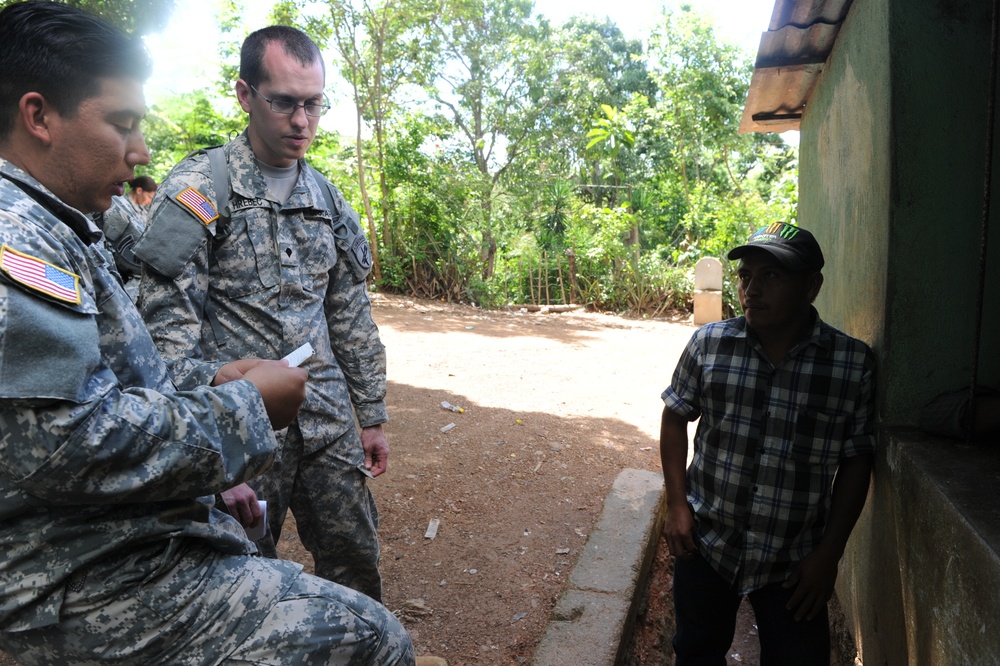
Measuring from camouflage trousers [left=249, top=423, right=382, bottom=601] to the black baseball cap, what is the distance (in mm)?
1346

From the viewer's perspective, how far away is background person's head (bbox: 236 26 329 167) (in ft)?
7.24

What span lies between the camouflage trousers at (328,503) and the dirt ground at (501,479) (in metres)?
0.81

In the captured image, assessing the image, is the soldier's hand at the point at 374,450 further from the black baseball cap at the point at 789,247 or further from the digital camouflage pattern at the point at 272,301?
the black baseball cap at the point at 789,247

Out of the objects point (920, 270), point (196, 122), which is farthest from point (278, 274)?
point (196, 122)

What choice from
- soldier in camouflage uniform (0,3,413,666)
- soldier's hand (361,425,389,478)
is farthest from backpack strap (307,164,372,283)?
soldier in camouflage uniform (0,3,413,666)

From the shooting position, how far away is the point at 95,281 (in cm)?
129

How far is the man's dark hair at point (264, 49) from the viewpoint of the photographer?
2.22 m

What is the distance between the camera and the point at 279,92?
2203 mm

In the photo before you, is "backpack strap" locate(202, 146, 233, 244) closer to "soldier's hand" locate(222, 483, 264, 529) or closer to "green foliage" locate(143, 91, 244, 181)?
Result: "soldier's hand" locate(222, 483, 264, 529)

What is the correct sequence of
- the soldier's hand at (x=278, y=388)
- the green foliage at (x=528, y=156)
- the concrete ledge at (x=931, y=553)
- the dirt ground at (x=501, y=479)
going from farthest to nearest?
1. the green foliage at (x=528, y=156)
2. the dirt ground at (x=501, y=479)
3. the concrete ledge at (x=931, y=553)
4. the soldier's hand at (x=278, y=388)

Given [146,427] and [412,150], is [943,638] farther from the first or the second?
[412,150]

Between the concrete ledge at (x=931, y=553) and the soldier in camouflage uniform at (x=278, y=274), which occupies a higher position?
the soldier in camouflage uniform at (x=278, y=274)

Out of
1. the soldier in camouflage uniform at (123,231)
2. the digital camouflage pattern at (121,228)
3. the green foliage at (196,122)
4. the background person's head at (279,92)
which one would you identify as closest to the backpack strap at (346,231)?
the background person's head at (279,92)

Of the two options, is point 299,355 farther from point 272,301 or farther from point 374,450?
point 374,450
